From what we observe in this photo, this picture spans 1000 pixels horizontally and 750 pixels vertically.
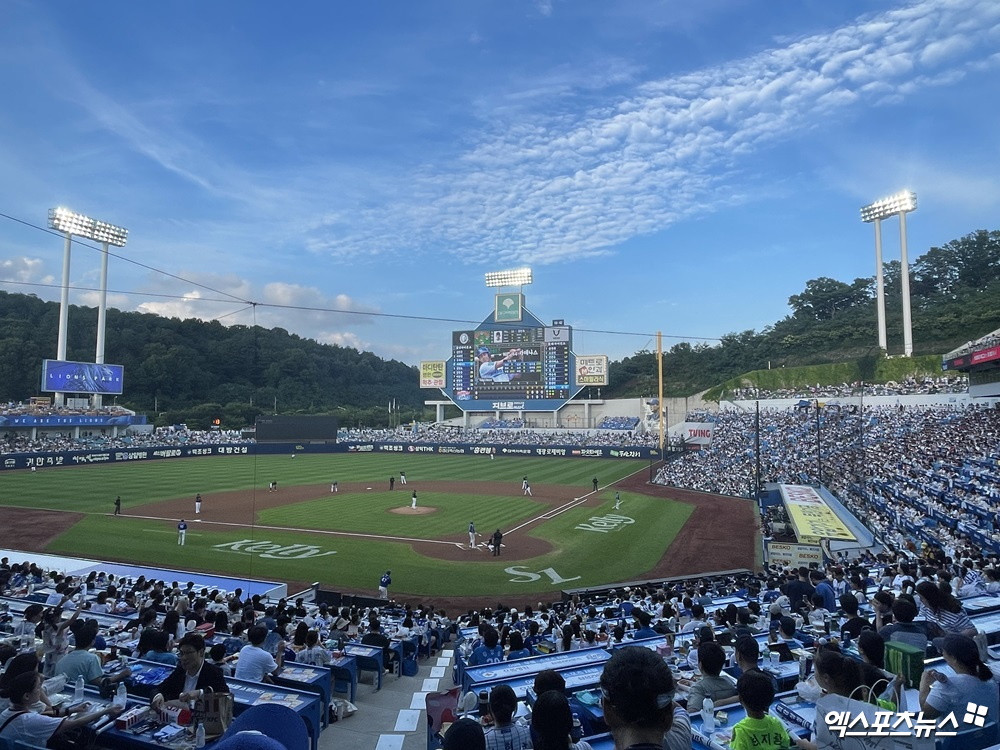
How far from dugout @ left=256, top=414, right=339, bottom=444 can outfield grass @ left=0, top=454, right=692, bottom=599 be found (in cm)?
1349

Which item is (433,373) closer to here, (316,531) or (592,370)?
(592,370)

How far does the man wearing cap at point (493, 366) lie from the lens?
7806cm

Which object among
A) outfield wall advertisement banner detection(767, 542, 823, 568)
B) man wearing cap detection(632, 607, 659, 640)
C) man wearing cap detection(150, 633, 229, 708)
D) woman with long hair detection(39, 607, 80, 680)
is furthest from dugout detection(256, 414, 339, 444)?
man wearing cap detection(150, 633, 229, 708)

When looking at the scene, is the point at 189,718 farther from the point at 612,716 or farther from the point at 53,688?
the point at 612,716

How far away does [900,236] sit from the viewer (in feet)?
201

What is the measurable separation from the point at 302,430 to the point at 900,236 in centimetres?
6744

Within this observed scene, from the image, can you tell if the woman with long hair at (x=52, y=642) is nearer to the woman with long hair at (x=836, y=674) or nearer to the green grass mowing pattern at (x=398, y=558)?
the woman with long hair at (x=836, y=674)

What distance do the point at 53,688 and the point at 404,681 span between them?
6.32 meters

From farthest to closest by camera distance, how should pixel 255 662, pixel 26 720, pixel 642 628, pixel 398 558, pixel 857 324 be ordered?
pixel 857 324
pixel 398 558
pixel 642 628
pixel 255 662
pixel 26 720

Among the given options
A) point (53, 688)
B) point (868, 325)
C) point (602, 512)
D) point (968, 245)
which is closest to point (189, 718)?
point (53, 688)

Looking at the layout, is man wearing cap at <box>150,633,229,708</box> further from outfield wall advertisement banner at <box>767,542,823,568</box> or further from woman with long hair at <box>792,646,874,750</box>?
outfield wall advertisement banner at <box>767,542,823,568</box>

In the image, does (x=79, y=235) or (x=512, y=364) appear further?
(x=512, y=364)

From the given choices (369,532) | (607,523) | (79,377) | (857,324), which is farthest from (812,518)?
(79,377)

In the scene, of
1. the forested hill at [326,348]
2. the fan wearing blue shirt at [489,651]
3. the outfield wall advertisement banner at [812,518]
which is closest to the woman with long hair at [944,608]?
the fan wearing blue shirt at [489,651]
